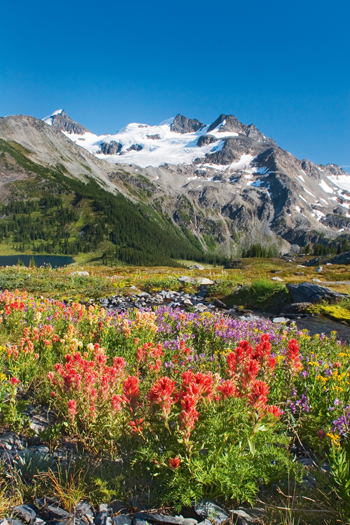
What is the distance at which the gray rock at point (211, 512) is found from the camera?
9.60 ft

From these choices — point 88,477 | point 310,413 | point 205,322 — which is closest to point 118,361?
point 88,477

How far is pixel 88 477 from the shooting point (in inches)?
136

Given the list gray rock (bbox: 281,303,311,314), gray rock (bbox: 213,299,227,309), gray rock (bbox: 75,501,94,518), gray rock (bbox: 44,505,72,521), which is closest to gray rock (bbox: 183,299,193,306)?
gray rock (bbox: 213,299,227,309)

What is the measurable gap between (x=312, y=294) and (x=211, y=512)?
51.3 ft

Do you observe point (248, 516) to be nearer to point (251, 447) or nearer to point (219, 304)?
point (251, 447)

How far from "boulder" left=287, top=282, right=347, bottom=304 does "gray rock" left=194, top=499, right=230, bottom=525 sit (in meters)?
15.0

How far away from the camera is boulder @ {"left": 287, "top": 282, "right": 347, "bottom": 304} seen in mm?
16219

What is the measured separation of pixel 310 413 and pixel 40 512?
3.88m

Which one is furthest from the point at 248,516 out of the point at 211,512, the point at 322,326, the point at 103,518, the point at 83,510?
the point at 322,326

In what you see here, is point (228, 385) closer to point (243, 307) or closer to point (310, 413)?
point (310, 413)

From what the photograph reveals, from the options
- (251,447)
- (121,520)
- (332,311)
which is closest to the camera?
(121,520)

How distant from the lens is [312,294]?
54.1 ft

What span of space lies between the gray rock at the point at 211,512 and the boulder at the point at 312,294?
590 inches

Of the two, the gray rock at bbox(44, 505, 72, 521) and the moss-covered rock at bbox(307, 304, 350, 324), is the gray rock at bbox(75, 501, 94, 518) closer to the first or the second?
the gray rock at bbox(44, 505, 72, 521)
